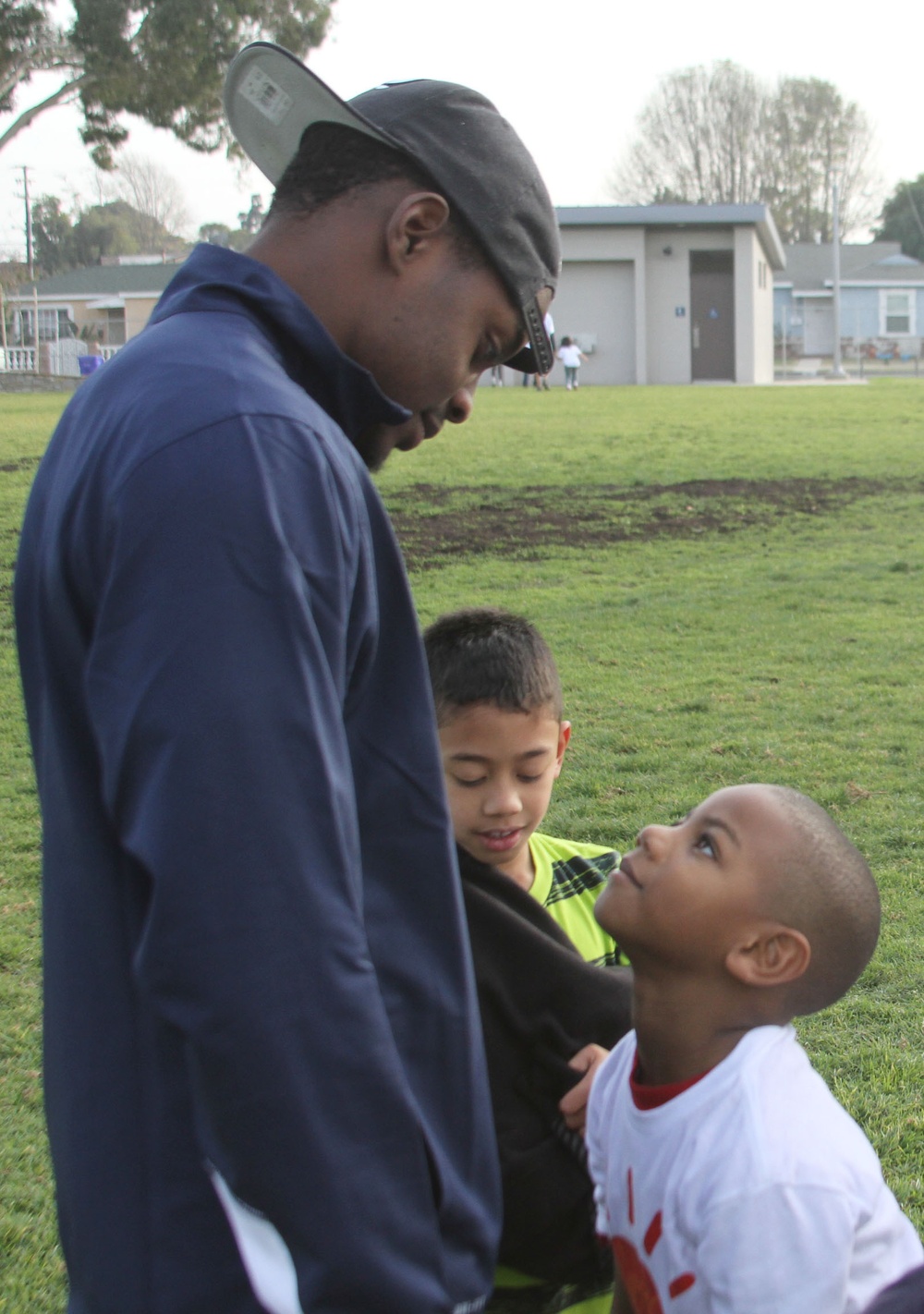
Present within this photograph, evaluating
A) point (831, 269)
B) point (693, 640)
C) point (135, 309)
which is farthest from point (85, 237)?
point (693, 640)

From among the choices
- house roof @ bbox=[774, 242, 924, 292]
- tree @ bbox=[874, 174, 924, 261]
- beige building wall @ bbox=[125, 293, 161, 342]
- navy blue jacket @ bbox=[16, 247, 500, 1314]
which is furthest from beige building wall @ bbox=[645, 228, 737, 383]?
tree @ bbox=[874, 174, 924, 261]

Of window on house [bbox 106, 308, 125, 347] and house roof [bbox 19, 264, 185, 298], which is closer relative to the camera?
house roof [bbox 19, 264, 185, 298]

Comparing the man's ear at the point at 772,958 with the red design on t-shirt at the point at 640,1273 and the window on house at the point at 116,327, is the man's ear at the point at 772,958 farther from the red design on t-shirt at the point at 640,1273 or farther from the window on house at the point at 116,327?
the window on house at the point at 116,327

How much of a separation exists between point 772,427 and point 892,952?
17959 mm

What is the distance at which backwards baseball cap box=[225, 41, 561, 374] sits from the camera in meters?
1.62

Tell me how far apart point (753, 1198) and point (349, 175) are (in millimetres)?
1303

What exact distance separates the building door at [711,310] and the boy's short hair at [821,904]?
40105mm

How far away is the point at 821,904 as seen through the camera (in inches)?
77.2

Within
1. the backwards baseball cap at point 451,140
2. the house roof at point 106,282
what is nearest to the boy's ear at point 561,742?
the backwards baseball cap at point 451,140

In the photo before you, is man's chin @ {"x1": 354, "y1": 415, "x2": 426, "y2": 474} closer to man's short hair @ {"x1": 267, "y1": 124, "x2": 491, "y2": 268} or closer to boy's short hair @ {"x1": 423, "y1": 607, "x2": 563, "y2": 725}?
man's short hair @ {"x1": 267, "y1": 124, "x2": 491, "y2": 268}

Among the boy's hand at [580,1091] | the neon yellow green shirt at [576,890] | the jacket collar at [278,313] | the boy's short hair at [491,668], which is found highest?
the jacket collar at [278,313]

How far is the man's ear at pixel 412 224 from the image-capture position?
5.22ft

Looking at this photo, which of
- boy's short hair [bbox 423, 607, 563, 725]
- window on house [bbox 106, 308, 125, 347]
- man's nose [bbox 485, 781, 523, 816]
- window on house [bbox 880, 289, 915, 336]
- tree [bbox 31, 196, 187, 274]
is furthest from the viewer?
tree [bbox 31, 196, 187, 274]

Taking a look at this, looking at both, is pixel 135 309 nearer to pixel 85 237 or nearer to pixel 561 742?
pixel 85 237
